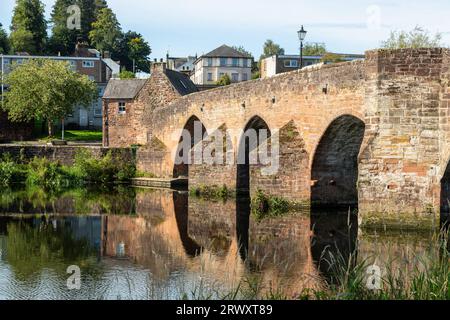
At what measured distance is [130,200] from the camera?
25.6 m

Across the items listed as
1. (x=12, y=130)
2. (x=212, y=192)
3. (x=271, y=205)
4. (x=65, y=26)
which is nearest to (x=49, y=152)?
(x=212, y=192)

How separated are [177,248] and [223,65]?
68.9 meters

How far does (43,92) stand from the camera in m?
45.5

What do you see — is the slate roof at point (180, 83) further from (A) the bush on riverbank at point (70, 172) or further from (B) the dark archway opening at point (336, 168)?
(B) the dark archway opening at point (336, 168)

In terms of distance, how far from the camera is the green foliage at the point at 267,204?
2106 cm

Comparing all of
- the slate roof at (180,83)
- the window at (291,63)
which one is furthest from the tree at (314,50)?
the slate roof at (180,83)

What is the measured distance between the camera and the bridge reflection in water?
36.3ft

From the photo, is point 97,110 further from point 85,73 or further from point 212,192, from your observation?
point 212,192

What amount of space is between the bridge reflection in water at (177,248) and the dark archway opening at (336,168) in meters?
1.13

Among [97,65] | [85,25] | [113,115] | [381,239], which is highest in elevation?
[85,25]
